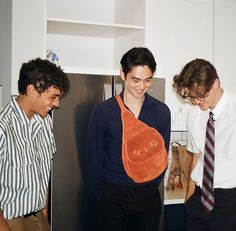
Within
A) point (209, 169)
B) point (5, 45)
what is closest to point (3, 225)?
point (209, 169)

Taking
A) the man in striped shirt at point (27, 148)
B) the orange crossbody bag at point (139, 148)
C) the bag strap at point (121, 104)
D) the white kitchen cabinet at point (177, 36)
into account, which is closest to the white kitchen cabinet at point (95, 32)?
the white kitchen cabinet at point (177, 36)

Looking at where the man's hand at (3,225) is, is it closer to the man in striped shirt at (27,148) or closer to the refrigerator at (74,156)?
the man in striped shirt at (27,148)

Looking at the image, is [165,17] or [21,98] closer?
[21,98]

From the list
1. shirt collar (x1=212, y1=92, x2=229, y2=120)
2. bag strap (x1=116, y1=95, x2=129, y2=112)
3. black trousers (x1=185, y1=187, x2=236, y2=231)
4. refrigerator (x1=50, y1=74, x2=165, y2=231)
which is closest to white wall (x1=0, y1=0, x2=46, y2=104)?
refrigerator (x1=50, y1=74, x2=165, y2=231)

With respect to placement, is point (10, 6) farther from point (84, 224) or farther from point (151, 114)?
point (84, 224)

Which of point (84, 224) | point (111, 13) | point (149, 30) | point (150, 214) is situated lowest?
point (84, 224)

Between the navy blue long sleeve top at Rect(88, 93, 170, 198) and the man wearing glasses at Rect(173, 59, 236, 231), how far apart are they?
0.25 metres

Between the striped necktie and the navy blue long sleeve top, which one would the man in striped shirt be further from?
the striped necktie

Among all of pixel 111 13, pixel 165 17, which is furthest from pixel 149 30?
pixel 111 13

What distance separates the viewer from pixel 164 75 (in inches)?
111

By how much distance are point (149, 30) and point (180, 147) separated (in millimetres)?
972

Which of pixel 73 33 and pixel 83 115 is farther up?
pixel 73 33

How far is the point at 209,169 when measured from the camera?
1.86m

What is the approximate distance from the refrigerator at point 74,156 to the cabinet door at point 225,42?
106cm
